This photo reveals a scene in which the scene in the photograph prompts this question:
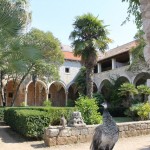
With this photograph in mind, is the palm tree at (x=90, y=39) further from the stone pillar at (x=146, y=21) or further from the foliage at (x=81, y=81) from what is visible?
the stone pillar at (x=146, y=21)

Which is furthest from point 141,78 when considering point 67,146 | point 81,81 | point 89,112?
point 67,146

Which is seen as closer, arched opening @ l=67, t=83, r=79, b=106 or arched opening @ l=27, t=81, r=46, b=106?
arched opening @ l=27, t=81, r=46, b=106

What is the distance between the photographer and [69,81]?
35.8m

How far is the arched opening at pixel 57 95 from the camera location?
37.0 m

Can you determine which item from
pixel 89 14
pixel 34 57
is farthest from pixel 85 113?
pixel 89 14

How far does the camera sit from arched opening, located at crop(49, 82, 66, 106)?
3700cm

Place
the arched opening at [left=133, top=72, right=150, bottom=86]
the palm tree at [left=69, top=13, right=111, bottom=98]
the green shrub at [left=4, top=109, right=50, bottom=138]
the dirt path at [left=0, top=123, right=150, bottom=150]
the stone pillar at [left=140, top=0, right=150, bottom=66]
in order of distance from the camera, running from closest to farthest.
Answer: the stone pillar at [left=140, top=0, right=150, bottom=66] < the dirt path at [left=0, top=123, right=150, bottom=150] < the green shrub at [left=4, top=109, right=50, bottom=138] < the palm tree at [left=69, top=13, right=111, bottom=98] < the arched opening at [left=133, top=72, right=150, bottom=86]

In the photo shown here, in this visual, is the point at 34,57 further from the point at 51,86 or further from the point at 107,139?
the point at 51,86

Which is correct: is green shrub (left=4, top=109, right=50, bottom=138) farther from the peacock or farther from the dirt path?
the peacock

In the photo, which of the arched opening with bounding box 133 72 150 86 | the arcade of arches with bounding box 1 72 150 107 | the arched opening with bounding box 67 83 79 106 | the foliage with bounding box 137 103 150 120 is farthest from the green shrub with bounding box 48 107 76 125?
the arched opening with bounding box 67 83 79 106

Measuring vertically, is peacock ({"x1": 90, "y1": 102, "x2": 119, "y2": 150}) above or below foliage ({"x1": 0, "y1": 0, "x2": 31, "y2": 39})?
below

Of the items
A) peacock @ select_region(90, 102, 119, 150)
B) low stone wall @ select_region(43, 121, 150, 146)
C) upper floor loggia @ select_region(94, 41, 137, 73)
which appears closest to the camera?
peacock @ select_region(90, 102, 119, 150)

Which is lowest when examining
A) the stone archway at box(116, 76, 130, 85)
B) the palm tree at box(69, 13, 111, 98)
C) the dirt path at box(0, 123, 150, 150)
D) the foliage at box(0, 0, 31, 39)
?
the dirt path at box(0, 123, 150, 150)

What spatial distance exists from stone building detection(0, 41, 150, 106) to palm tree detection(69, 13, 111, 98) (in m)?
9.08
